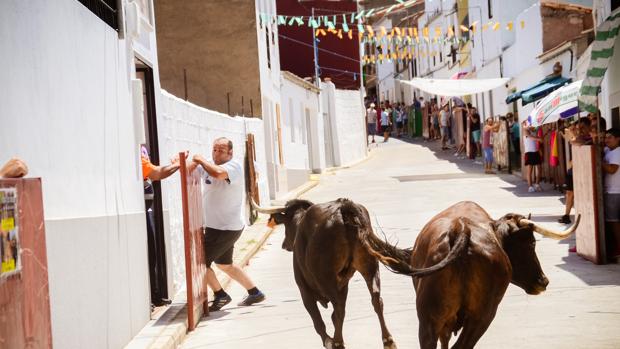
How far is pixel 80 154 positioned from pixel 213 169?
294 cm

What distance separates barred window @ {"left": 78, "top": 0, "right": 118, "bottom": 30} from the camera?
26.8ft

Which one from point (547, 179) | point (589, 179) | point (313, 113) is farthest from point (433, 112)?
point (589, 179)

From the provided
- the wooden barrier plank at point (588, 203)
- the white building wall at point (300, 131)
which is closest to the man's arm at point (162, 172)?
the wooden barrier plank at point (588, 203)

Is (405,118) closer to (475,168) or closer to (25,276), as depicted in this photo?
(475,168)

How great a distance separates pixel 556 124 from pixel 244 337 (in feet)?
50.7

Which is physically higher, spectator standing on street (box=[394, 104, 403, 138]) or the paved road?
spectator standing on street (box=[394, 104, 403, 138])

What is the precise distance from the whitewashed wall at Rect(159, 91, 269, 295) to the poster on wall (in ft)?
20.1

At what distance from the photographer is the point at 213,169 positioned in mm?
10000

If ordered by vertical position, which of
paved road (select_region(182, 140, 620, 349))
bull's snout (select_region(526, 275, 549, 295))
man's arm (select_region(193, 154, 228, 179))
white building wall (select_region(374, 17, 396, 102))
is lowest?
paved road (select_region(182, 140, 620, 349))

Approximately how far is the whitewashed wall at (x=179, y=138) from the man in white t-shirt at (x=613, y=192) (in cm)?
Answer: 522

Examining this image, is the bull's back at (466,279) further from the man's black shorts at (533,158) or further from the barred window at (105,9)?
the man's black shorts at (533,158)

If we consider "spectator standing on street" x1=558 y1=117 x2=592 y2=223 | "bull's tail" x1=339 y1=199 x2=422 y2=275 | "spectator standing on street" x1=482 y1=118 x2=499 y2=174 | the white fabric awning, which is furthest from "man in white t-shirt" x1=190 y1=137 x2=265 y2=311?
the white fabric awning

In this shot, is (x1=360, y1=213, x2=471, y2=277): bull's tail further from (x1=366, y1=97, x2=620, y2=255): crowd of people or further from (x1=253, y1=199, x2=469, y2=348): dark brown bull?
(x1=366, y1=97, x2=620, y2=255): crowd of people

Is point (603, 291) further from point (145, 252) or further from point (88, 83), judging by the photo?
point (88, 83)
